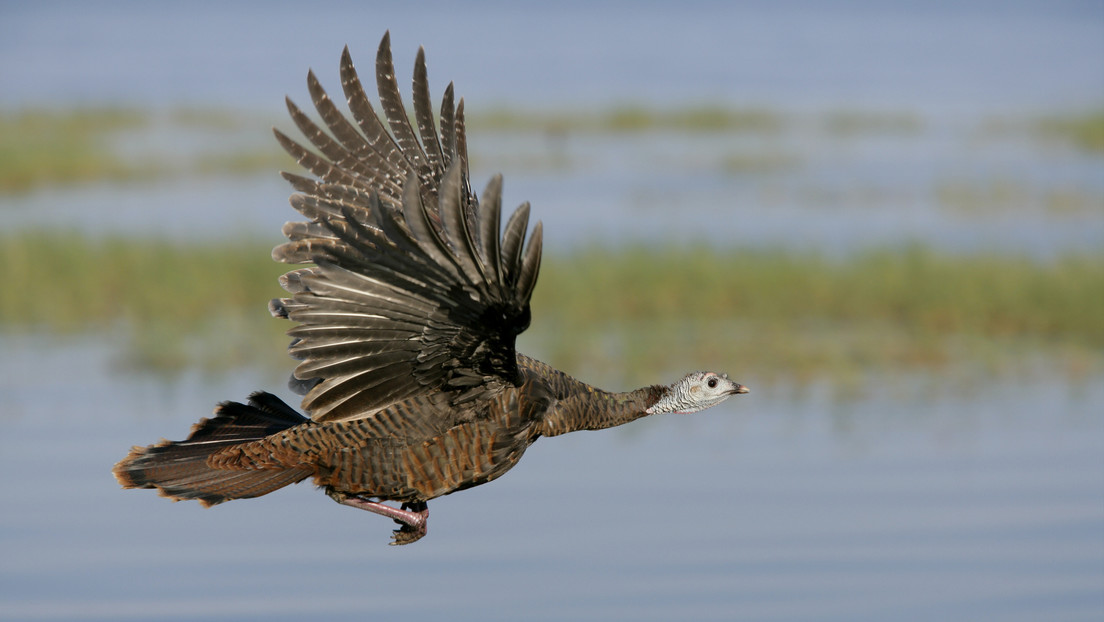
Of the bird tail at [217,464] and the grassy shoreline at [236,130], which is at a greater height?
the grassy shoreline at [236,130]

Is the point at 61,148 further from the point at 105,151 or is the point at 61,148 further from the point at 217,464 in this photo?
the point at 217,464

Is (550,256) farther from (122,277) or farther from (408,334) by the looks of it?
(408,334)

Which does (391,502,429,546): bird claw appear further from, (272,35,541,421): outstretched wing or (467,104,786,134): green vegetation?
(467,104,786,134): green vegetation

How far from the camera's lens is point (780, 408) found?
41.3 ft

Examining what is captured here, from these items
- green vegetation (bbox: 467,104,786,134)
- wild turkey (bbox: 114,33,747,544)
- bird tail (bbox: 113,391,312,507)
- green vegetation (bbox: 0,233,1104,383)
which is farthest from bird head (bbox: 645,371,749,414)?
green vegetation (bbox: 467,104,786,134)

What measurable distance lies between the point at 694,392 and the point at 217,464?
2.06 metres

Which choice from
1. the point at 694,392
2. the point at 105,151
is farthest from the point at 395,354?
the point at 105,151

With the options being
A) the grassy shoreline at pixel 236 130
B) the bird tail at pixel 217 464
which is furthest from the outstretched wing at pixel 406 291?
the grassy shoreline at pixel 236 130

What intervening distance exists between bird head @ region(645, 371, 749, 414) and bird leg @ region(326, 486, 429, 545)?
3.61 ft

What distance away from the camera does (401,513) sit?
270 inches

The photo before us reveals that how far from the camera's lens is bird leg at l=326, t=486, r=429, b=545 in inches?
270

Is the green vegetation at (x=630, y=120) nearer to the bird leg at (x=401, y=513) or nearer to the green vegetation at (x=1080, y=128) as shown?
the green vegetation at (x=1080, y=128)

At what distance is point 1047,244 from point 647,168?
6.91m

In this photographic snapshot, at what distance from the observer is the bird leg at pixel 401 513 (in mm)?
6855
